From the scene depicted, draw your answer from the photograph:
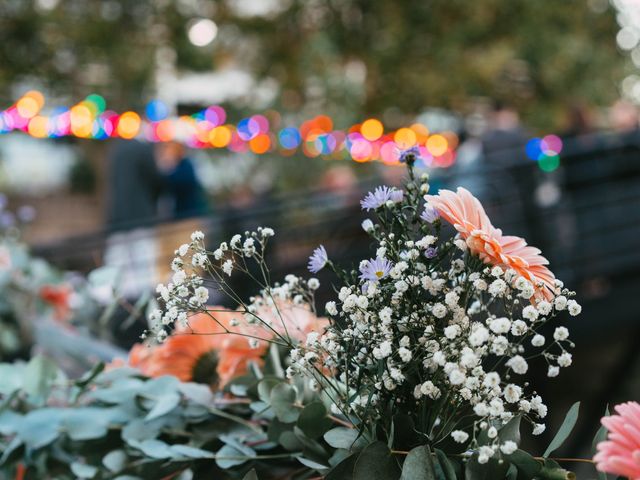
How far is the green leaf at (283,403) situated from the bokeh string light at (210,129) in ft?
36.0

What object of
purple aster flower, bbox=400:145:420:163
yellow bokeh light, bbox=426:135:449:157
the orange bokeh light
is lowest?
purple aster flower, bbox=400:145:420:163

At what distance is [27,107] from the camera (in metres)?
12.8

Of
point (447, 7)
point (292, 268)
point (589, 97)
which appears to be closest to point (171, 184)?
point (292, 268)

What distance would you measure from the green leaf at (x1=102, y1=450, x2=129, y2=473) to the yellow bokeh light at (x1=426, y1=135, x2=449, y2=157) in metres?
13.3

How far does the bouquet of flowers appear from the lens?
0.81 meters

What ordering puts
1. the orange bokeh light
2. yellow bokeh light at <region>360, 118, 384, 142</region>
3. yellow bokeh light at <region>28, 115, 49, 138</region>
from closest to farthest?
1. the orange bokeh light
2. yellow bokeh light at <region>28, 115, 49, 138</region>
3. yellow bokeh light at <region>360, 118, 384, 142</region>

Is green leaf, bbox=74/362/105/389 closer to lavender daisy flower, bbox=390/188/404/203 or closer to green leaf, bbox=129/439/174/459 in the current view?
green leaf, bbox=129/439/174/459

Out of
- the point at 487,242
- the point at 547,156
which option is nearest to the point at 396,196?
the point at 487,242

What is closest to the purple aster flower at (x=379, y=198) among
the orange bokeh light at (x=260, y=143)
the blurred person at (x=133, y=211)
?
the blurred person at (x=133, y=211)

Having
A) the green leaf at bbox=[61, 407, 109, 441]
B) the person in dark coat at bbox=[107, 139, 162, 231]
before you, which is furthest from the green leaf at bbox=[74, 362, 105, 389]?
the person in dark coat at bbox=[107, 139, 162, 231]

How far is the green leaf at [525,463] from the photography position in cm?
83

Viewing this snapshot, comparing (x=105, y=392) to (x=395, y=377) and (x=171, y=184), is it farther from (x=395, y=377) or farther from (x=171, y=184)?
(x=171, y=184)

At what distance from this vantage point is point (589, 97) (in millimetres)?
12781

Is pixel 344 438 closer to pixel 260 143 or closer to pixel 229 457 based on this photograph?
pixel 229 457
